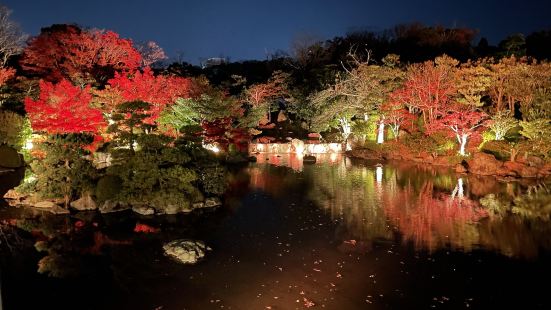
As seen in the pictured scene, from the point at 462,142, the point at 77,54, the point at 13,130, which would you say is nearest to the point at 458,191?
the point at 462,142

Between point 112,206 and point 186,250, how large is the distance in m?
5.29

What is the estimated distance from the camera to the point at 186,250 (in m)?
9.57

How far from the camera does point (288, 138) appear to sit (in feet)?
116

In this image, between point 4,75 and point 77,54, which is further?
point 77,54

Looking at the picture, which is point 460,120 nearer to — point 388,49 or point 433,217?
point 433,217

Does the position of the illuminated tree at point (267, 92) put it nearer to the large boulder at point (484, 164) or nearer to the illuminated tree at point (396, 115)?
the illuminated tree at point (396, 115)

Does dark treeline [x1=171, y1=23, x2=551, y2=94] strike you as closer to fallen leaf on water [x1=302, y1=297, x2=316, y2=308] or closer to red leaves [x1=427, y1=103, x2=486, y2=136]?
red leaves [x1=427, y1=103, x2=486, y2=136]

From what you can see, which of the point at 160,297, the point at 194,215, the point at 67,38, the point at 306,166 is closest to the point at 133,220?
the point at 194,215

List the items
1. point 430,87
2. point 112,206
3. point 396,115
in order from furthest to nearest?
point 396,115 < point 430,87 < point 112,206

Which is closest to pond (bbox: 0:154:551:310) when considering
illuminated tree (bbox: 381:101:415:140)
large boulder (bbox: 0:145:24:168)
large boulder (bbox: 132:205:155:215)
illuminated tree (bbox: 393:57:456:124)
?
large boulder (bbox: 132:205:155:215)

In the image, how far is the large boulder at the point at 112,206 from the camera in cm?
1349

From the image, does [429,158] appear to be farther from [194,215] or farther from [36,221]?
[36,221]

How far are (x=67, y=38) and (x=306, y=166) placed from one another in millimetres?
19989

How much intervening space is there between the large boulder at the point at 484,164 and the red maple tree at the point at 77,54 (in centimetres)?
2414
